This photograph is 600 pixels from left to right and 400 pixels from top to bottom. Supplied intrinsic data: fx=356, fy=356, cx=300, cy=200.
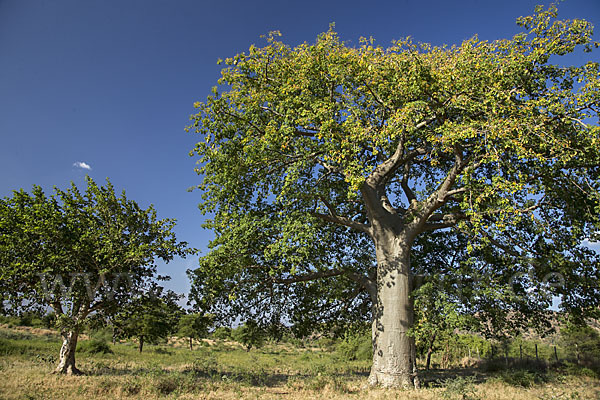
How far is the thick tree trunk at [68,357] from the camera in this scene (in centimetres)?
1161

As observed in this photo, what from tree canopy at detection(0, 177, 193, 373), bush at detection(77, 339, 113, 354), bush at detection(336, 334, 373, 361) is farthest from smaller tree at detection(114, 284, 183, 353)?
bush at detection(336, 334, 373, 361)

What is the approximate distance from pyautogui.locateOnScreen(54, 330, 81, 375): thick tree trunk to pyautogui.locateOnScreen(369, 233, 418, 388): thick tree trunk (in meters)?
9.66

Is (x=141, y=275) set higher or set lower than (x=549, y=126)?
lower

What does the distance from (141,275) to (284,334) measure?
5.99 m

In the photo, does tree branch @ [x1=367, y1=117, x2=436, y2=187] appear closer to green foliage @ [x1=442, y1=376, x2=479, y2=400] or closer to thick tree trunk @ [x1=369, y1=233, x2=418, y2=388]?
thick tree trunk @ [x1=369, y1=233, x2=418, y2=388]

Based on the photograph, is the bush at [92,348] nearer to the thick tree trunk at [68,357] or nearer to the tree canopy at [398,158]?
the thick tree trunk at [68,357]

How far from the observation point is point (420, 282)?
1107 centimetres

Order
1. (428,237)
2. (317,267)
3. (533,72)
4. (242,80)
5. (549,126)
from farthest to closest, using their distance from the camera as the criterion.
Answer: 1. (428,237)
2. (242,80)
3. (317,267)
4. (533,72)
5. (549,126)

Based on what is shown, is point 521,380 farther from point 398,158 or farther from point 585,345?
point 585,345

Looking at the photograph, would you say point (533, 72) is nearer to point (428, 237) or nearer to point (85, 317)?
point (428, 237)

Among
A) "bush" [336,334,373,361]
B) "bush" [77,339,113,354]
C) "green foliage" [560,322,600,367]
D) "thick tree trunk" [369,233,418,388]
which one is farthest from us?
"bush" [336,334,373,361]

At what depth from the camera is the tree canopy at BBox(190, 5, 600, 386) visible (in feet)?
27.8

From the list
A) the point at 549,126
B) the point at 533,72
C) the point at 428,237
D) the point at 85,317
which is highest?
the point at 533,72

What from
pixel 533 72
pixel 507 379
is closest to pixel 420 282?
pixel 507 379
